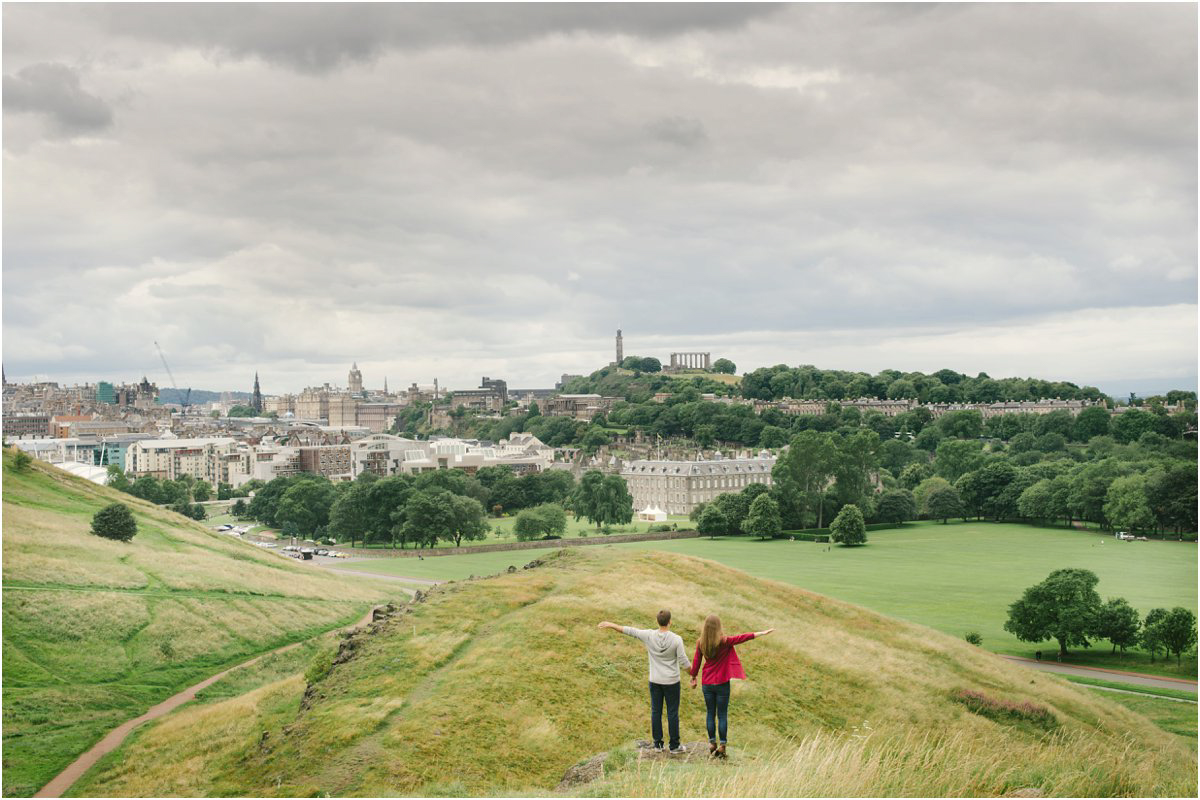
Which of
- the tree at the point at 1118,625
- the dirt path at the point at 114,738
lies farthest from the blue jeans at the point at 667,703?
the tree at the point at 1118,625

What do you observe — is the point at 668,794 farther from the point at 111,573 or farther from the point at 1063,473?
the point at 1063,473

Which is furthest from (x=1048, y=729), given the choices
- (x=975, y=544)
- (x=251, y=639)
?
(x=975, y=544)

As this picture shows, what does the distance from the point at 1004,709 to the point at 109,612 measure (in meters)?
27.1

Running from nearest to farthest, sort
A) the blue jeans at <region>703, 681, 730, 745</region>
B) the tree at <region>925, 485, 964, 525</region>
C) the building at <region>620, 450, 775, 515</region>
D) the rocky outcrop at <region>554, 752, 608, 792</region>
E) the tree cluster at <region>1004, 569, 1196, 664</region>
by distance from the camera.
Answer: the blue jeans at <region>703, 681, 730, 745</region> → the rocky outcrop at <region>554, 752, 608, 792</region> → the tree cluster at <region>1004, 569, 1196, 664</region> → the tree at <region>925, 485, 964, 525</region> → the building at <region>620, 450, 775, 515</region>

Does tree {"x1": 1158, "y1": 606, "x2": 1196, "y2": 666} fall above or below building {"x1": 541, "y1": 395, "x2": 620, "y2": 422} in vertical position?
below

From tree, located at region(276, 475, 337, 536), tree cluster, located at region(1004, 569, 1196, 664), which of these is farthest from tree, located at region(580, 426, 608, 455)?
tree cluster, located at region(1004, 569, 1196, 664)

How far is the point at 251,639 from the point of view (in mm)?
34562

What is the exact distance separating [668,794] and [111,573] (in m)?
32.1

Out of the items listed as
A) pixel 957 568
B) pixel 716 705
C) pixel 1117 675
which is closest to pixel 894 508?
pixel 957 568

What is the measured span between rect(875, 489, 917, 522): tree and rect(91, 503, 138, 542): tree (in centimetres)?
5698

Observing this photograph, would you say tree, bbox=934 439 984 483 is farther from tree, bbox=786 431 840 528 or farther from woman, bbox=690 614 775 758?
woman, bbox=690 614 775 758

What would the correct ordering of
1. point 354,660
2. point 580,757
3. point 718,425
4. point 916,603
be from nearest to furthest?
point 580,757
point 354,660
point 916,603
point 718,425

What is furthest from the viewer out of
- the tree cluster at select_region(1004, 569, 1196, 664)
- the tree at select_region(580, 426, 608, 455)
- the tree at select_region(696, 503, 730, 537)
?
the tree at select_region(580, 426, 608, 455)

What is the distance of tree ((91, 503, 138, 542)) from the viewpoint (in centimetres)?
4059
